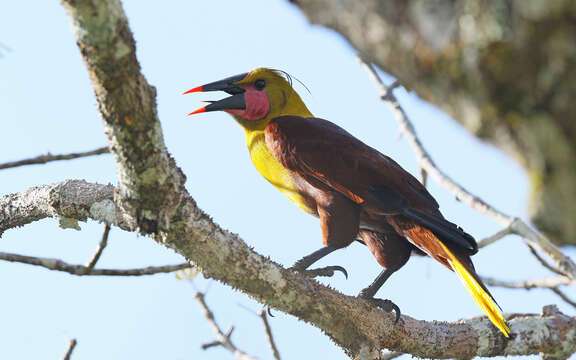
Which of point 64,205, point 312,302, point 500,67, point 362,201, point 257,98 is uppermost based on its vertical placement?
point 257,98

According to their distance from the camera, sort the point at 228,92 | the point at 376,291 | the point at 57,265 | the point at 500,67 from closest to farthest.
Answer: the point at 500,67
the point at 57,265
the point at 376,291
the point at 228,92

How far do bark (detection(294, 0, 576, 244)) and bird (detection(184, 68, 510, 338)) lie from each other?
1.95m

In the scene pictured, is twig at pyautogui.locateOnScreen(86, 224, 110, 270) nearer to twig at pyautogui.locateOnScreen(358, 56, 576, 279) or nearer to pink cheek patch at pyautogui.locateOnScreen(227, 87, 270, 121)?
pink cheek patch at pyautogui.locateOnScreen(227, 87, 270, 121)

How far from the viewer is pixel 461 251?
2820 mm

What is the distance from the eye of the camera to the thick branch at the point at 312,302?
7.02 feet

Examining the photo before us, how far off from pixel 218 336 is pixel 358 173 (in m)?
1.21

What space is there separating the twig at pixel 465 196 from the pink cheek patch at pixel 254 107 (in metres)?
0.61

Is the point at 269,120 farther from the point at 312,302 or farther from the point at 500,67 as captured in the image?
the point at 500,67

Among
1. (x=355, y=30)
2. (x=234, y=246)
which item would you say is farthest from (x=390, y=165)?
(x=355, y=30)

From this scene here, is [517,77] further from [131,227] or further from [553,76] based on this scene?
[131,227]

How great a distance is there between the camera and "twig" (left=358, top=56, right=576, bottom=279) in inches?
103

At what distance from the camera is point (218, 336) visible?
3.36 metres

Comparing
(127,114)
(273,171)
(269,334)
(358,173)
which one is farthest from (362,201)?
(127,114)

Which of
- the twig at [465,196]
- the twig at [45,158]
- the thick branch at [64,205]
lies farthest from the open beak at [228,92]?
the twig at [45,158]
